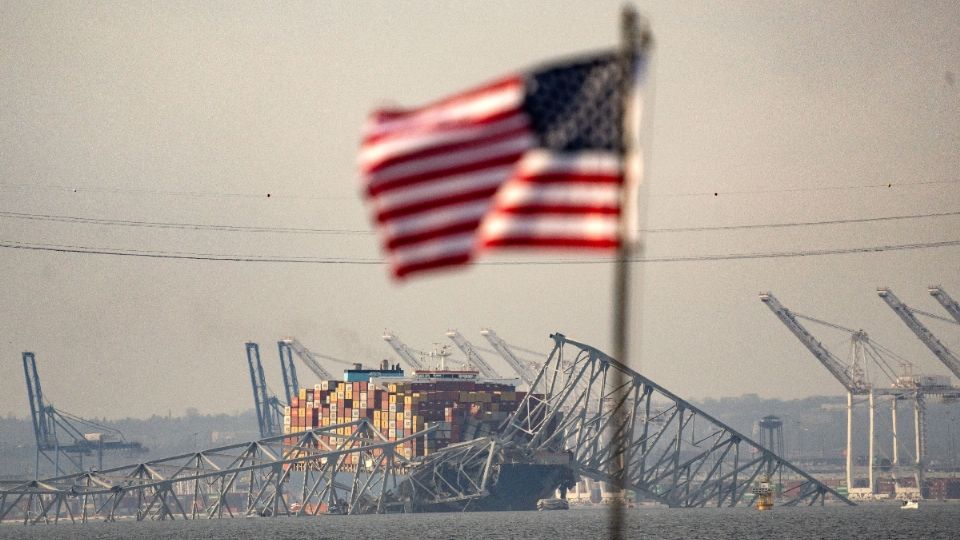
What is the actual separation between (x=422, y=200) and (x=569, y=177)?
195 cm

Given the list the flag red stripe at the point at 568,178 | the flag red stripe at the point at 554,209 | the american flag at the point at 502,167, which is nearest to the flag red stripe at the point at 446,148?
the american flag at the point at 502,167

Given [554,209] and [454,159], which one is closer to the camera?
[554,209]

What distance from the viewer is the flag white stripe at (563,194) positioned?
64.7 ft

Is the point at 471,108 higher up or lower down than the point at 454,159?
higher up

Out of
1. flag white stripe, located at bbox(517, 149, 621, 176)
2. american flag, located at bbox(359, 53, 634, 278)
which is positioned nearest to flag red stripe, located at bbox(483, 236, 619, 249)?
american flag, located at bbox(359, 53, 634, 278)

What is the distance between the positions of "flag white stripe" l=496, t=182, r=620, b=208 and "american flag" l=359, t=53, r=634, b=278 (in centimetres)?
1

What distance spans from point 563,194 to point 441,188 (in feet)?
5.29

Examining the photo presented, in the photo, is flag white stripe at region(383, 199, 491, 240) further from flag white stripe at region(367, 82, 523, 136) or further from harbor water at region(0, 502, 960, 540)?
harbor water at region(0, 502, 960, 540)

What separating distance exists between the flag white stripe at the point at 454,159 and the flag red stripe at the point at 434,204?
0.37 metres

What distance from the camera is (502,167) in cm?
1995

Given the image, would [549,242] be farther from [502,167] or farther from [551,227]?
[502,167]

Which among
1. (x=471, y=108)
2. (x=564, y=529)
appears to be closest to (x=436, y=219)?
(x=471, y=108)

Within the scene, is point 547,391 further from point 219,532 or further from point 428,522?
point 219,532

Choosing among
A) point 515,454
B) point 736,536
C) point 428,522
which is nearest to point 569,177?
point 736,536
